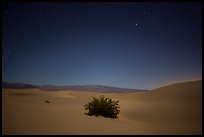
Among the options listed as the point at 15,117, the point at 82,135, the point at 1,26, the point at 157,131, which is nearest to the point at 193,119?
the point at 157,131

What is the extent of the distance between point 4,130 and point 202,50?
683cm

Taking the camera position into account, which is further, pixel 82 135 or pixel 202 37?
pixel 202 37

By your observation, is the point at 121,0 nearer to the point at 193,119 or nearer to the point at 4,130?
the point at 4,130

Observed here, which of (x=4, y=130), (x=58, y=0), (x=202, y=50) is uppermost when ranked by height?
(x=58, y=0)

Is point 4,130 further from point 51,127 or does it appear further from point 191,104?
point 191,104

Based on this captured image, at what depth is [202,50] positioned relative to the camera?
8.19 metres

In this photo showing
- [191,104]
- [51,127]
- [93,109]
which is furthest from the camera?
[191,104]

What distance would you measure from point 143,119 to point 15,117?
216 inches

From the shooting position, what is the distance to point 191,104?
13.8 meters

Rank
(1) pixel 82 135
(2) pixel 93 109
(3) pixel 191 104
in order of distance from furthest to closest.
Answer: (3) pixel 191 104, (2) pixel 93 109, (1) pixel 82 135

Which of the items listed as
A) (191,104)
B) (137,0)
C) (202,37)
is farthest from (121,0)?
(191,104)

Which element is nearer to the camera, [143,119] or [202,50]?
[202,50]

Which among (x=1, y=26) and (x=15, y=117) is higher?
(x=1, y=26)

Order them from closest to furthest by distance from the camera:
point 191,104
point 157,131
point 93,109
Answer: point 157,131 → point 93,109 → point 191,104
